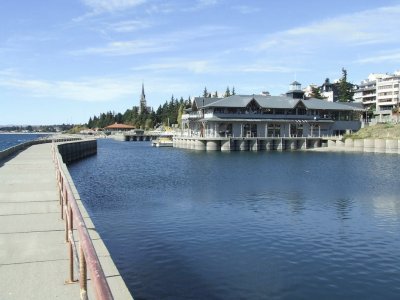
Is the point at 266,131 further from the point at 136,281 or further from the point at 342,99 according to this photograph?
the point at 136,281

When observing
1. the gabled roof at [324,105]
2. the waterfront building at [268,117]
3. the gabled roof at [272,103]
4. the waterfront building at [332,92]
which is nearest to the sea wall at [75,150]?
the waterfront building at [268,117]

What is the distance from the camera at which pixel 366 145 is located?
9731cm

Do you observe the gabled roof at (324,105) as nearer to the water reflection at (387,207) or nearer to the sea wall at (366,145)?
the sea wall at (366,145)

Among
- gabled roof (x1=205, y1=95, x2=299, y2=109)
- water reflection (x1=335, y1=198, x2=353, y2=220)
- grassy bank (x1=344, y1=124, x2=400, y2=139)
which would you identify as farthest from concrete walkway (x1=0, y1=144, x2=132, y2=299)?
grassy bank (x1=344, y1=124, x2=400, y2=139)

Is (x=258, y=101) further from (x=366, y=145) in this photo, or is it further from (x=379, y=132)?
(x=379, y=132)

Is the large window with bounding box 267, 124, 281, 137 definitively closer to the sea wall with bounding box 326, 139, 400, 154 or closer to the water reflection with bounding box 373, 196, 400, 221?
the sea wall with bounding box 326, 139, 400, 154

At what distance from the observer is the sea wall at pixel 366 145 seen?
9062 centimetres

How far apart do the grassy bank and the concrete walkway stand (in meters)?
94.2

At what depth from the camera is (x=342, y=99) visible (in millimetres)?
151625

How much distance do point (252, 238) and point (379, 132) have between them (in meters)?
93.8

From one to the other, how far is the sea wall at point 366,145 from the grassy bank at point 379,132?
5.59m

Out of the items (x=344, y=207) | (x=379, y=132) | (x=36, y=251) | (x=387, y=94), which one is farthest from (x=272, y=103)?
(x=36, y=251)

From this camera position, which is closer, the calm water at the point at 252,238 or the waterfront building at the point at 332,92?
the calm water at the point at 252,238

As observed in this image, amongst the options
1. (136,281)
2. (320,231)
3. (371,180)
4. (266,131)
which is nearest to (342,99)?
(266,131)
